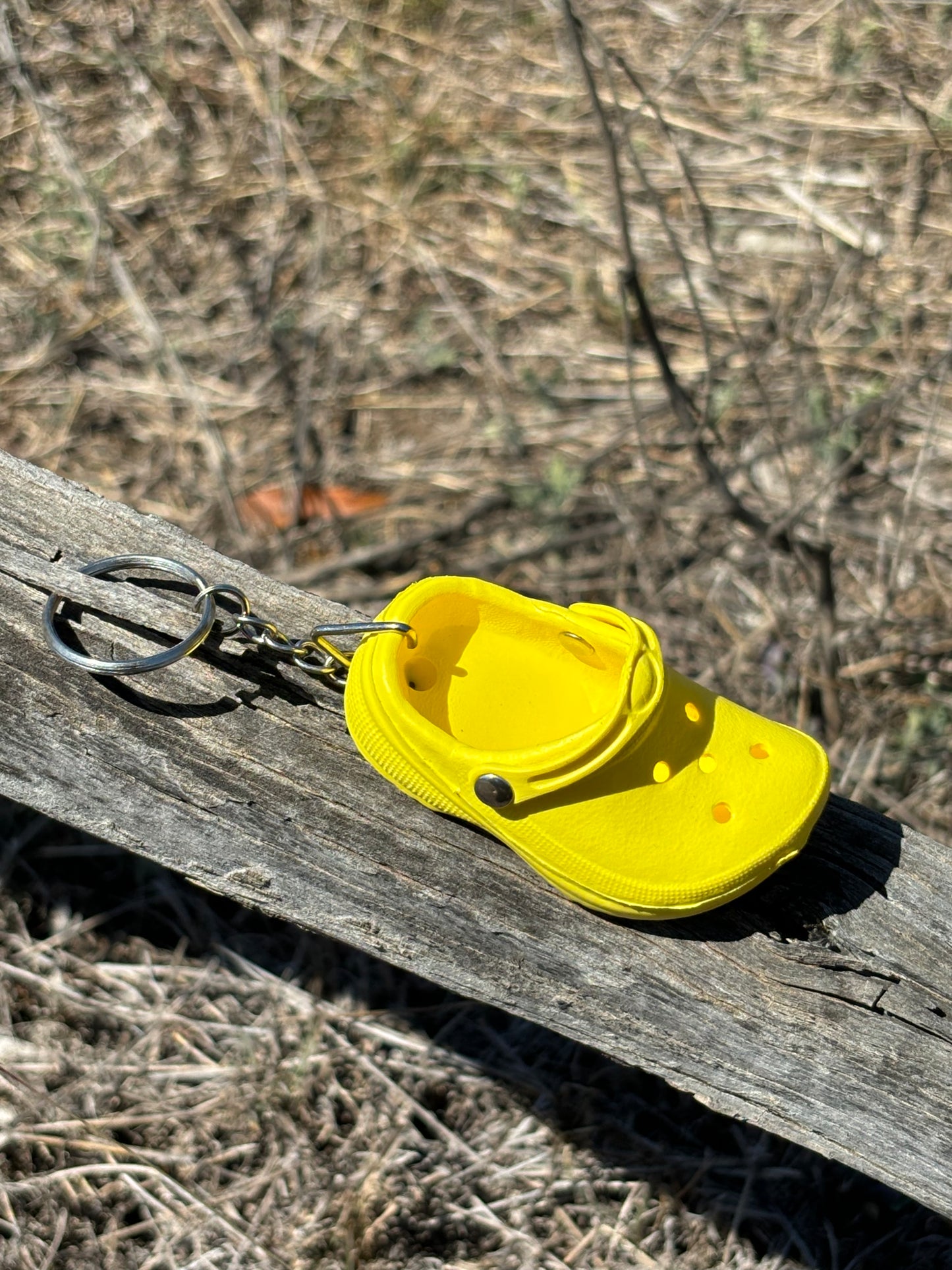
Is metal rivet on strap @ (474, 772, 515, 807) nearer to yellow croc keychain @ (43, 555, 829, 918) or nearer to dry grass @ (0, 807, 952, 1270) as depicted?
yellow croc keychain @ (43, 555, 829, 918)

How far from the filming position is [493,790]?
1377 millimetres

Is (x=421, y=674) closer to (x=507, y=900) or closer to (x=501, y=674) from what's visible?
(x=501, y=674)

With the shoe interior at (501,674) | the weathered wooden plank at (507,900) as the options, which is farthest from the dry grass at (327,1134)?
the shoe interior at (501,674)

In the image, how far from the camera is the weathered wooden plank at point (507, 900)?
151 cm

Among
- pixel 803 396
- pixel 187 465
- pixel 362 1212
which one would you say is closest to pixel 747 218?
pixel 803 396

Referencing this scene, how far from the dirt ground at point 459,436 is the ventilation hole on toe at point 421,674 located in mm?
1003

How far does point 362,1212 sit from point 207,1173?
30 cm

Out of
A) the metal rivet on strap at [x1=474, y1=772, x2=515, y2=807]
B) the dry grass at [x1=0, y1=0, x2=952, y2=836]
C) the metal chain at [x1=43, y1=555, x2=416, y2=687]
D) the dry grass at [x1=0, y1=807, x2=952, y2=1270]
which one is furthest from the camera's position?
the dry grass at [x1=0, y1=0, x2=952, y2=836]

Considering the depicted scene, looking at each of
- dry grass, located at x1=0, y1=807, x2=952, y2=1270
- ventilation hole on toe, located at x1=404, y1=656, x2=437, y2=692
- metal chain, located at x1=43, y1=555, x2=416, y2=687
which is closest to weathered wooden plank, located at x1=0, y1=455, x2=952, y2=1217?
metal chain, located at x1=43, y1=555, x2=416, y2=687

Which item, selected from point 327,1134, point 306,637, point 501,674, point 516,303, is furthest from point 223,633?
point 516,303

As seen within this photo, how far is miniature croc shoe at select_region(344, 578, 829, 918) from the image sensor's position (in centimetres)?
138

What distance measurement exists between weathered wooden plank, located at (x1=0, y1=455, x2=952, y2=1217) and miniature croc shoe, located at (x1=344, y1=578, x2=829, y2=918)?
110mm

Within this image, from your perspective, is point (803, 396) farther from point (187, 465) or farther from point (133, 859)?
point (133, 859)

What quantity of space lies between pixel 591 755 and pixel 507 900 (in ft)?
1.03
